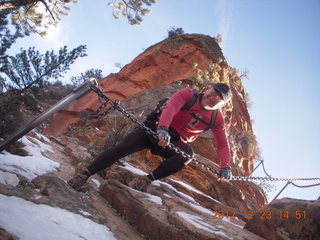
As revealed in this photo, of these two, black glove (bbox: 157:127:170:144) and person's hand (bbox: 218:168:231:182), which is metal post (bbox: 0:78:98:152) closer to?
black glove (bbox: 157:127:170:144)

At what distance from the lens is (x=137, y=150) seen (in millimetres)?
3562

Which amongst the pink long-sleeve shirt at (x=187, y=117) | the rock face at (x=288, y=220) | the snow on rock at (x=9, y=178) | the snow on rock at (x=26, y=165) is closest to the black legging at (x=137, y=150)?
the pink long-sleeve shirt at (x=187, y=117)

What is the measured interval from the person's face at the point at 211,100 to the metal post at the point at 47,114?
1.53 metres

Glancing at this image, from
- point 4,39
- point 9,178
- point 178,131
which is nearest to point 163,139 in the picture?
point 178,131

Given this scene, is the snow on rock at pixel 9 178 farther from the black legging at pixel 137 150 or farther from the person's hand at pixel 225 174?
the person's hand at pixel 225 174

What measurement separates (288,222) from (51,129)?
1953cm

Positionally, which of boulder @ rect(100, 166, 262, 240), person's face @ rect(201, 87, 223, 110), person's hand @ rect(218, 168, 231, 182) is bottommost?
boulder @ rect(100, 166, 262, 240)

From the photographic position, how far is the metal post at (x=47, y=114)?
2.65 meters

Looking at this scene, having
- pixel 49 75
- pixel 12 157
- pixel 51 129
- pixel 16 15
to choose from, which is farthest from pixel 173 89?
pixel 51 129

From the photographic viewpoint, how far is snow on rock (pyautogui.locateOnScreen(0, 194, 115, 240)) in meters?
1.70

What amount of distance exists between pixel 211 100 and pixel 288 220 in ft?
6.01

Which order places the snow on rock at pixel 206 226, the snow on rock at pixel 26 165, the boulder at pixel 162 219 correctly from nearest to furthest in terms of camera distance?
the boulder at pixel 162 219 → the snow on rock at pixel 206 226 → the snow on rock at pixel 26 165

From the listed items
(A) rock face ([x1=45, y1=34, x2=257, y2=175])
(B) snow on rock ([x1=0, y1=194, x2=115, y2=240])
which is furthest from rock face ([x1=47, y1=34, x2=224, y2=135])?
(B) snow on rock ([x1=0, y1=194, x2=115, y2=240])

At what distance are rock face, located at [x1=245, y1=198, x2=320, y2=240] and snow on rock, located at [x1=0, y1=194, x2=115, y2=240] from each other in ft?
7.02
